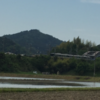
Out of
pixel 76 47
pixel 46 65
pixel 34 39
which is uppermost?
pixel 34 39

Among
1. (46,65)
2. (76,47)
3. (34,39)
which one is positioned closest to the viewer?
(46,65)

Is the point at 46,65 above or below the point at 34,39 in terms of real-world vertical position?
below

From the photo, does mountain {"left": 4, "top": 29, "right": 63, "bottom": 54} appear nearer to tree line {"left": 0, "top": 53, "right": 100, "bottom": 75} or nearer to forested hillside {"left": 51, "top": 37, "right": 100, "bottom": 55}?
forested hillside {"left": 51, "top": 37, "right": 100, "bottom": 55}

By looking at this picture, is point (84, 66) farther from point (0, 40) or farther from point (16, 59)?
point (0, 40)

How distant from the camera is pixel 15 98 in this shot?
1352 cm

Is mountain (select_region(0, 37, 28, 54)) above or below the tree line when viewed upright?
above

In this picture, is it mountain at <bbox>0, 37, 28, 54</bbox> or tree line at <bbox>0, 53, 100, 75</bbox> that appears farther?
mountain at <bbox>0, 37, 28, 54</bbox>

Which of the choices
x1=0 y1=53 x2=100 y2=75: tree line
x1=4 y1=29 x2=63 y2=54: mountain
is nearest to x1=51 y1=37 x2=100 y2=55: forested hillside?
x1=0 y1=53 x2=100 y2=75: tree line

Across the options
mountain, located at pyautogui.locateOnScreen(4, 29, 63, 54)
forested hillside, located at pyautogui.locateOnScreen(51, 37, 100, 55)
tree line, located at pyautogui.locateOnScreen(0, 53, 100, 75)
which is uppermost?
mountain, located at pyautogui.locateOnScreen(4, 29, 63, 54)

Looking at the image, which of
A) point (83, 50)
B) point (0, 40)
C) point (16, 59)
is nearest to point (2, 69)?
point (16, 59)

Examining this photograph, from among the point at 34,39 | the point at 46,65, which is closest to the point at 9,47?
the point at 46,65

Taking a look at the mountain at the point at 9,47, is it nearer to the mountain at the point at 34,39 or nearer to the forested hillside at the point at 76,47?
the forested hillside at the point at 76,47

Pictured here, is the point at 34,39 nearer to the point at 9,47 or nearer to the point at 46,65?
the point at 9,47

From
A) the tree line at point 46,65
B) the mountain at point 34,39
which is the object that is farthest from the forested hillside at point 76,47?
the mountain at point 34,39
